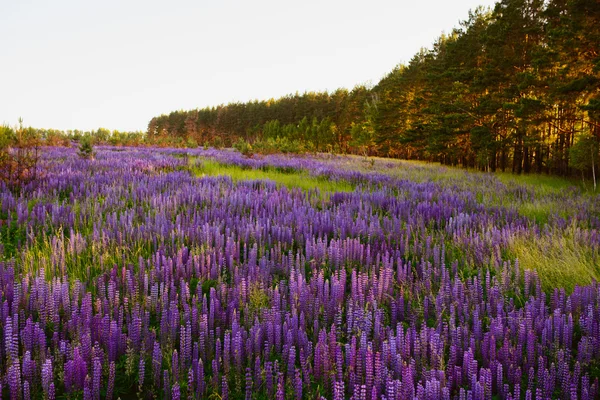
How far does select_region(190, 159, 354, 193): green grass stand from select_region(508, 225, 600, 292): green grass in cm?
490

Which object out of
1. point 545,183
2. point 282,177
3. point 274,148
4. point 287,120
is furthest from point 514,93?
point 287,120

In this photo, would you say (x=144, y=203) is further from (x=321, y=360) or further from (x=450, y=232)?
(x=321, y=360)

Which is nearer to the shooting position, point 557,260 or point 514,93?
point 557,260

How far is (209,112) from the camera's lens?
131000 millimetres

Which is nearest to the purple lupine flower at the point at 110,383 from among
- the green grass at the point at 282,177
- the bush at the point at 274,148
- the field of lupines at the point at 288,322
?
the field of lupines at the point at 288,322

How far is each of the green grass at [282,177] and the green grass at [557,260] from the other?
490 cm

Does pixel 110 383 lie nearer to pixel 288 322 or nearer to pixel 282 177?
pixel 288 322

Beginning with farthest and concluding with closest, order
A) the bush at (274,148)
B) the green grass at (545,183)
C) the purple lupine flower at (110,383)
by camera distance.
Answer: the bush at (274,148)
the green grass at (545,183)
the purple lupine flower at (110,383)

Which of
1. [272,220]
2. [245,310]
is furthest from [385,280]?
[272,220]

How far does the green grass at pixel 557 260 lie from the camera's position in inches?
133

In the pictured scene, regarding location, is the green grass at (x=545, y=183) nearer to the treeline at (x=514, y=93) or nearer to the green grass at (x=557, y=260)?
the treeline at (x=514, y=93)

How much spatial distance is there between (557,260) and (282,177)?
9.02 meters

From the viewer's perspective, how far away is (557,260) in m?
3.77

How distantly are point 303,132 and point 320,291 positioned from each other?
86785mm
